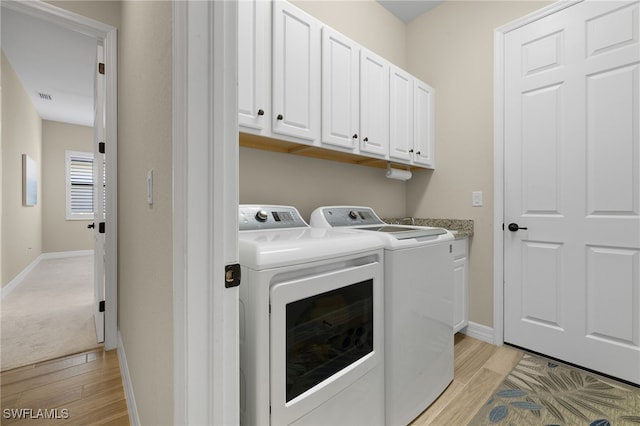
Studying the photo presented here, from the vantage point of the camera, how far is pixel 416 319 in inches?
56.6

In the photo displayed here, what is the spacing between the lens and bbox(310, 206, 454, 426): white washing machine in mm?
1334

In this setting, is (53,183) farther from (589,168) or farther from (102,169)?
(589,168)

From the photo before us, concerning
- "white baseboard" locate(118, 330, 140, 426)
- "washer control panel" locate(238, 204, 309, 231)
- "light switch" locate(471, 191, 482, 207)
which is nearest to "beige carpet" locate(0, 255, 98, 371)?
"white baseboard" locate(118, 330, 140, 426)

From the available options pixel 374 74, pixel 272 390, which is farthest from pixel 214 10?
pixel 374 74

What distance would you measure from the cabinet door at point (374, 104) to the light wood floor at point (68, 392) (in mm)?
2075

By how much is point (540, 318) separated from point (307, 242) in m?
2.02

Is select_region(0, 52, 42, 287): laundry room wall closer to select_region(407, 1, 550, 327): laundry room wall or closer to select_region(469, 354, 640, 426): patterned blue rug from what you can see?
select_region(407, 1, 550, 327): laundry room wall

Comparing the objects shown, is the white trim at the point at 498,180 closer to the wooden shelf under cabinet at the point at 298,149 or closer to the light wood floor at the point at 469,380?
the light wood floor at the point at 469,380

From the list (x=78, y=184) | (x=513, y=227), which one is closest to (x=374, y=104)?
(x=513, y=227)

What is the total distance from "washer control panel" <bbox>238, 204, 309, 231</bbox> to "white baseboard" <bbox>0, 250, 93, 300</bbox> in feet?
11.5

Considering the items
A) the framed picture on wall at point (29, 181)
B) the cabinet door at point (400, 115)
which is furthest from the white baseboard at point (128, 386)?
the framed picture on wall at point (29, 181)

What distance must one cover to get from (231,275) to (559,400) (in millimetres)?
1979

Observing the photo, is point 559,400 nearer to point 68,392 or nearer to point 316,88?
point 316,88

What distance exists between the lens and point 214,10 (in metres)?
0.64
